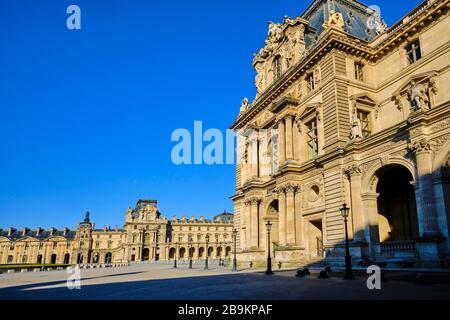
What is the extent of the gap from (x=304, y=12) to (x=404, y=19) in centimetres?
1445

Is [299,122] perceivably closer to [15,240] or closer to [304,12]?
[304,12]

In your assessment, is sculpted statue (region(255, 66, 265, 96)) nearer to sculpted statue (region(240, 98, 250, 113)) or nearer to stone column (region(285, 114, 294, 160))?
sculpted statue (region(240, 98, 250, 113))

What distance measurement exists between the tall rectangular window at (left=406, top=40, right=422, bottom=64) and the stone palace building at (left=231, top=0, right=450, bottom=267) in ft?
0.30

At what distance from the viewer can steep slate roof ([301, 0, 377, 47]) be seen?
3341 centimetres

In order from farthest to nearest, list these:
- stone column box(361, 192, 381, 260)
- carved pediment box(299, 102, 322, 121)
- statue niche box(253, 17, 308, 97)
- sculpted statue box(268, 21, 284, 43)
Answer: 1. sculpted statue box(268, 21, 284, 43)
2. statue niche box(253, 17, 308, 97)
3. carved pediment box(299, 102, 322, 121)
4. stone column box(361, 192, 381, 260)

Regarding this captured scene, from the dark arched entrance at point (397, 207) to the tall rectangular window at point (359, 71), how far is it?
8.62m

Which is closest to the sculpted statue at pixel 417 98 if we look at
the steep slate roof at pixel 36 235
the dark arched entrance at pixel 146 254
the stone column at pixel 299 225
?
the stone column at pixel 299 225

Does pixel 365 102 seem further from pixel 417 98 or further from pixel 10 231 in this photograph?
pixel 10 231

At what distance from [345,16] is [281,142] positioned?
46.0 feet

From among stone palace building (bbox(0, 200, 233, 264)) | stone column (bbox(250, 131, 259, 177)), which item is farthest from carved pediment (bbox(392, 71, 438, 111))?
stone palace building (bbox(0, 200, 233, 264))

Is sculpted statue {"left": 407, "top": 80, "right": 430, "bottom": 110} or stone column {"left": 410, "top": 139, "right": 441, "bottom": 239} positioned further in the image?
sculpted statue {"left": 407, "top": 80, "right": 430, "bottom": 110}
